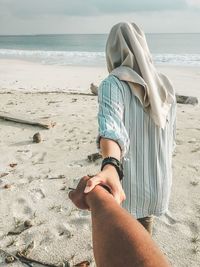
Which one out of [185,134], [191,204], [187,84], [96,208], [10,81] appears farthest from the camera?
[10,81]

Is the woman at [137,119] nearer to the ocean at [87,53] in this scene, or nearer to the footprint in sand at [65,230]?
the footprint in sand at [65,230]

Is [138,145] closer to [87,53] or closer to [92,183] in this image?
[92,183]

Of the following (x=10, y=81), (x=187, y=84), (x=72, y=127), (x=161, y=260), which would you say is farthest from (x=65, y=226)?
(x=10, y=81)

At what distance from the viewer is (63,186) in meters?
4.79

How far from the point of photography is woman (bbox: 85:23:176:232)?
191 centimetres

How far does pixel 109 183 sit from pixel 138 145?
3.08 ft

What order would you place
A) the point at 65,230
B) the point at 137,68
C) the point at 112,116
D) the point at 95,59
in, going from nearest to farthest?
1. the point at 112,116
2. the point at 137,68
3. the point at 65,230
4. the point at 95,59

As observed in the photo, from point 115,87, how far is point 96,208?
3.40ft

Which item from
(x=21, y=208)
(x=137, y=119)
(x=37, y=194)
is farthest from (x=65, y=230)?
(x=137, y=119)

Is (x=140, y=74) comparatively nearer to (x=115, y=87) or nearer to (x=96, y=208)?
(x=115, y=87)

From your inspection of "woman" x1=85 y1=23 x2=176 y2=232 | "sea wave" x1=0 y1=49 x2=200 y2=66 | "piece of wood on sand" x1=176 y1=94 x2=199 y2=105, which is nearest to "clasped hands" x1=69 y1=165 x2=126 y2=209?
"woman" x1=85 y1=23 x2=176 y2=232

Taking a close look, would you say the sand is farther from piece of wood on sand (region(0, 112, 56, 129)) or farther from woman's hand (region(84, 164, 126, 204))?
woman's hand (region(84, 164, 126, 204))

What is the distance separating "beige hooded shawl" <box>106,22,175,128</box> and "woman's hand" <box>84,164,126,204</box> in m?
0.74

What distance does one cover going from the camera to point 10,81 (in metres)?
16.0
